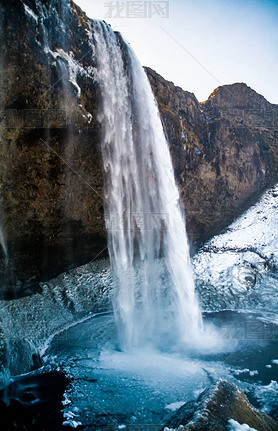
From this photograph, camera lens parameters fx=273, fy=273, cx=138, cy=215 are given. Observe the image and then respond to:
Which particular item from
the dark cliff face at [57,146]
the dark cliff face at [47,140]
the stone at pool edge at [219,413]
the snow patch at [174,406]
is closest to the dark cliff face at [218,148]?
the dark cliff face at [57,146]

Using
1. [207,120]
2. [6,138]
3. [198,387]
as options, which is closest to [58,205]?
[6,138]

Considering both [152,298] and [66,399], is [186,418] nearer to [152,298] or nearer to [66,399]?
[66,399]

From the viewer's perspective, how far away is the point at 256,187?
52.5 feet

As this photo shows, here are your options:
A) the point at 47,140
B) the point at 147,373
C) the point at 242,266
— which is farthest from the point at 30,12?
the point at 242,266

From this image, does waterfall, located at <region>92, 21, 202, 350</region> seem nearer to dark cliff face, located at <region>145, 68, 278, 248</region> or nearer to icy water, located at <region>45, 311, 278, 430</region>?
icy water, located at <region>45, 311, 278, 430</region>

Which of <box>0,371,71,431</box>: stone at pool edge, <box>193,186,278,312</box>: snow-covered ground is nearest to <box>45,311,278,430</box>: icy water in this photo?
<box>0,371,71,431</box>: stone at pool edge

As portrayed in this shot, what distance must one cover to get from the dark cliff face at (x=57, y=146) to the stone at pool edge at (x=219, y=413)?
7.32m

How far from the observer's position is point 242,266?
1152 centimetres

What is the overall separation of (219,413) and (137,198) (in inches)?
312

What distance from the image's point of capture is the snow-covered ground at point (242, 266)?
1041 centimetres

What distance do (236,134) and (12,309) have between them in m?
13.7

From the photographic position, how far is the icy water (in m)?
4.62

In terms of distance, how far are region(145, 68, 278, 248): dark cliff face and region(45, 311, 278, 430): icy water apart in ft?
22.9

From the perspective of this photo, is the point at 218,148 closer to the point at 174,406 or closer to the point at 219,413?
the point at 174,406
